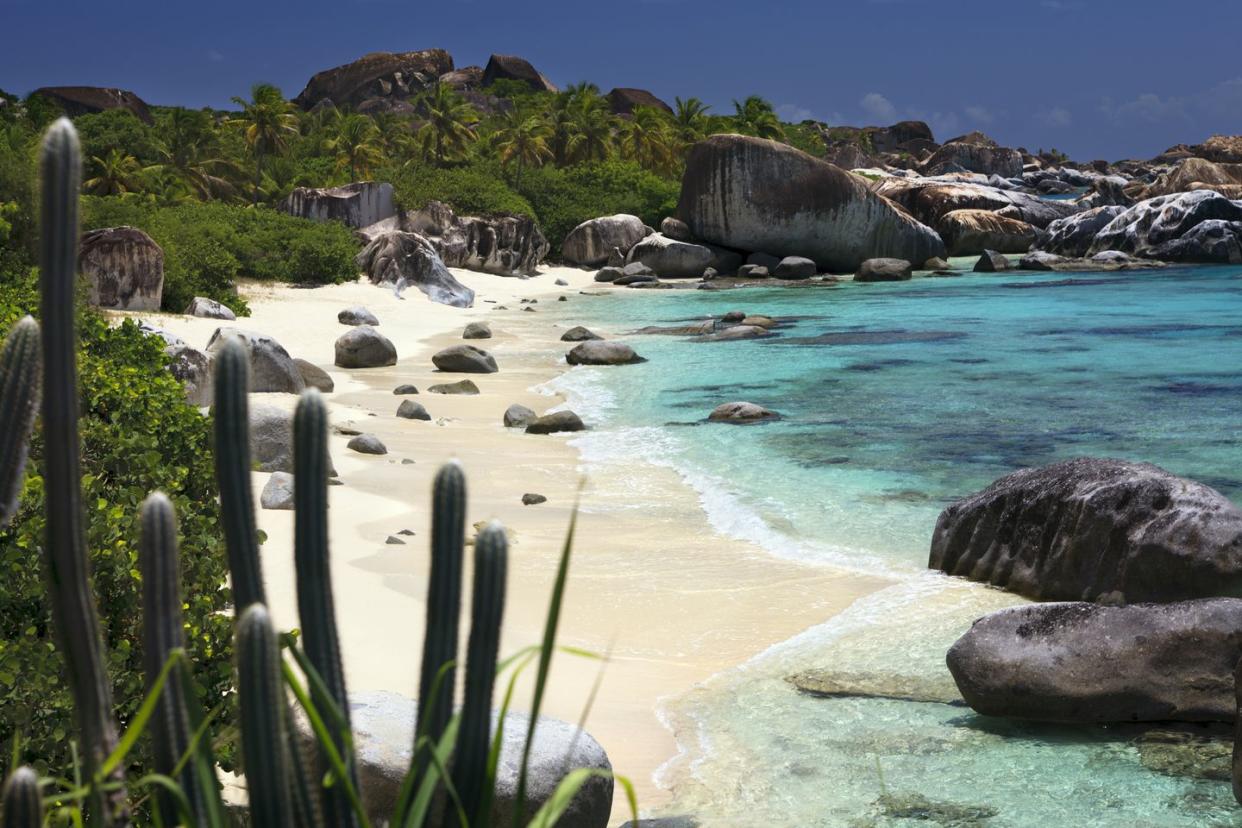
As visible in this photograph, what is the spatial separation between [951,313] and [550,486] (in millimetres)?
20753

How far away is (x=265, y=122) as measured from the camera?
153 feet

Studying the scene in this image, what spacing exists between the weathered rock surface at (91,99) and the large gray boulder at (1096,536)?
3536 inches

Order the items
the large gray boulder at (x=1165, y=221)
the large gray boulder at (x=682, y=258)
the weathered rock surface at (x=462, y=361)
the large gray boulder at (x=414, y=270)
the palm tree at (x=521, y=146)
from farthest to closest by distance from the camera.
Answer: the palm tree at (x=521, y=146) → the large gray boulder at (x=1165, y=221) → the large gray boulder at (x=682, y=258) → the large gray boulder at (x=414, y=270) → the weathered rock surface at (x=462, y=361)

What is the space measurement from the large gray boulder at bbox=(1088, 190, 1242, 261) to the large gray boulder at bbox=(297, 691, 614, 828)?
44.4m

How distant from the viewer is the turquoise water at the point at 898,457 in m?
5.61

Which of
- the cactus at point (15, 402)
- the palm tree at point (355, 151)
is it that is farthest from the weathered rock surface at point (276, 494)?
the palm tree at point (355, 151)

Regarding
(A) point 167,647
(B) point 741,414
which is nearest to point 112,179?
(B) point 741,414

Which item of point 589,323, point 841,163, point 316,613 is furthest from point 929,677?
point 841,163

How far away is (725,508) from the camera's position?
11203mm

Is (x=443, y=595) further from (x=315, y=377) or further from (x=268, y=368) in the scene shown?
(x=315, y=377)

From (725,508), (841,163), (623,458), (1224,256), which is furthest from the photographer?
(841,163)

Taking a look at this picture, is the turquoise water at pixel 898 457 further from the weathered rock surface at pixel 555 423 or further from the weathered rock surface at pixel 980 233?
the weathered rock surface at pixel 980 233

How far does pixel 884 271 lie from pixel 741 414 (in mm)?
26798

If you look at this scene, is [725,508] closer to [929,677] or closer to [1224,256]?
[929,677]
